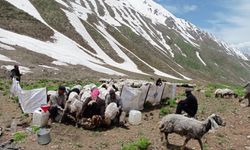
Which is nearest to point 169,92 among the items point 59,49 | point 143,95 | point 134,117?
point 143,95

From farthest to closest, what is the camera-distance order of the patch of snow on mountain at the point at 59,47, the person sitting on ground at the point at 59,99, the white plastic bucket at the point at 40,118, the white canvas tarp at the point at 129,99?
the patch of snow on mountain at the point at 59,47 < the white canvas tarp at the point at 129,99 < the person sitting on ground at the point at 59,99 < the white plastic bucket at the point at 40,118

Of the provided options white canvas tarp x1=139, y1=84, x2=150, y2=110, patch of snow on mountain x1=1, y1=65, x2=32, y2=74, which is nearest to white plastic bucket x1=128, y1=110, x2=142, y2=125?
white canvas tarp x1=139, y1=84, x2=150, y2=110

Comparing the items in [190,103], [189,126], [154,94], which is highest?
[154,94]

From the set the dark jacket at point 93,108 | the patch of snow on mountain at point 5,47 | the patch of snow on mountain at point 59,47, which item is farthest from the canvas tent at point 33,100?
the patch of snow on mountain at point 5,47

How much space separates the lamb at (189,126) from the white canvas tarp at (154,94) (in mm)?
7740

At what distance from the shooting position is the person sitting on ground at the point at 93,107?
2045 cm

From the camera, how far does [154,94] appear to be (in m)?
25.9

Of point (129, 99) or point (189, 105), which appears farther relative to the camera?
point (129, 99)

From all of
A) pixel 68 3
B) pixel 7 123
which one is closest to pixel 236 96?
pixel 7 123

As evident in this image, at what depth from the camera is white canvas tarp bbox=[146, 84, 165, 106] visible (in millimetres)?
25541

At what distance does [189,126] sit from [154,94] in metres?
8.89

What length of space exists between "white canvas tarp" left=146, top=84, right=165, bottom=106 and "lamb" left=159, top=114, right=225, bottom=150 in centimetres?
774

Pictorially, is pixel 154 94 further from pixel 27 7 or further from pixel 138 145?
pixel 27 7

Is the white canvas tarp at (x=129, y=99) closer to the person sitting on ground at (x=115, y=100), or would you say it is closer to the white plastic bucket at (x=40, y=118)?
the person sitting on ground at (x=115, y=100)
